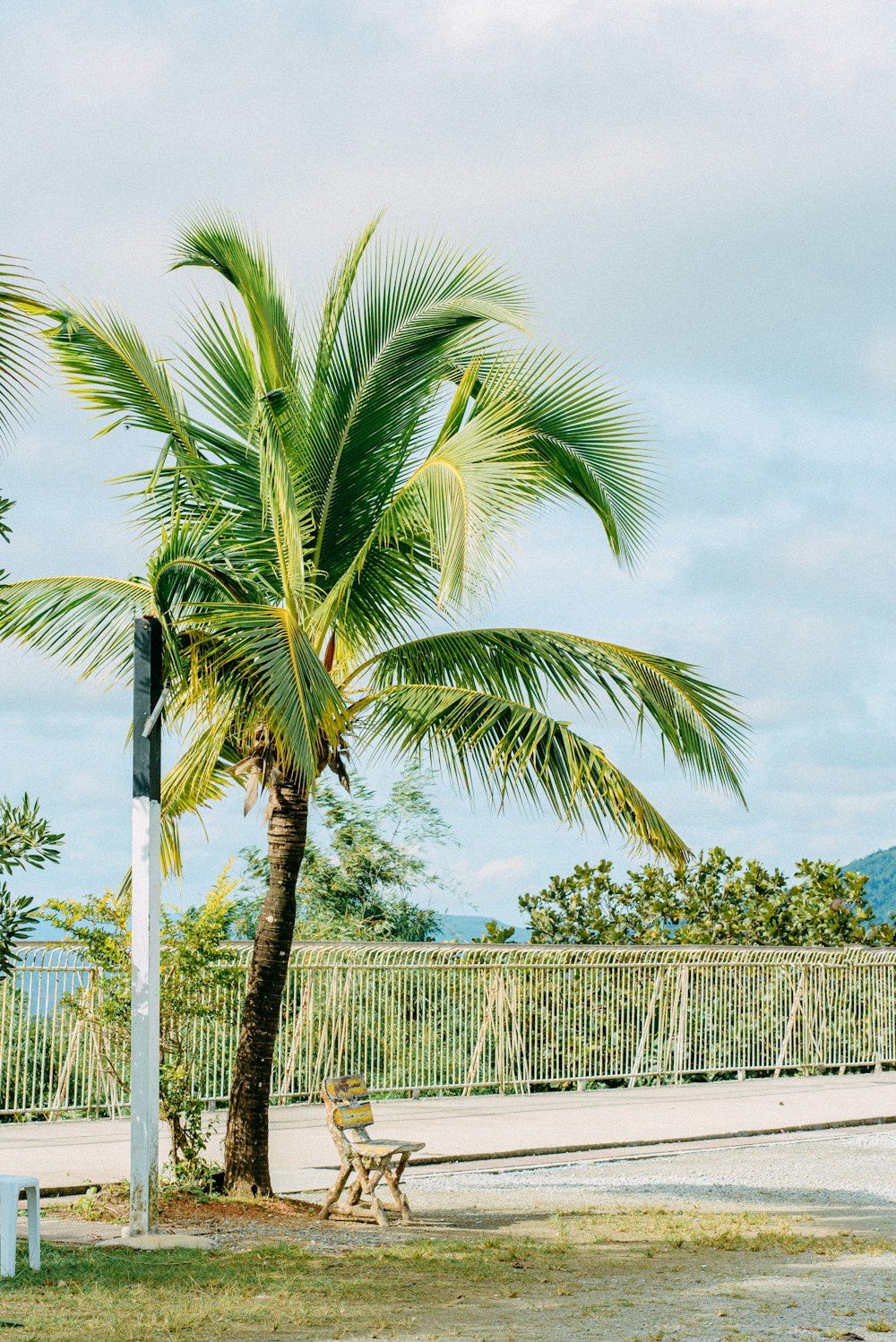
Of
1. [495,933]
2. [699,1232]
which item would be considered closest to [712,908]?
[495,933]

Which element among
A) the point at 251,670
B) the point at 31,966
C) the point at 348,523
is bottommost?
the point at 31,966

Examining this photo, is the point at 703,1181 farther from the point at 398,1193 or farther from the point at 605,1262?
the point at 605,1262

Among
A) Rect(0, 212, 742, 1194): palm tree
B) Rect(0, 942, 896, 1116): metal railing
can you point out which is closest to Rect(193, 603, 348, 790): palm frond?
Rect(0, 212, 742, 1194): palm tree

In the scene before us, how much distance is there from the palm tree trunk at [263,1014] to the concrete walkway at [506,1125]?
0.78m

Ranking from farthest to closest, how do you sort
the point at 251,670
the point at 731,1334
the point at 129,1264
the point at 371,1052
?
the point at 371,1052 → the point at 251,670 → the point at 129,1264 → the point at 731,1334

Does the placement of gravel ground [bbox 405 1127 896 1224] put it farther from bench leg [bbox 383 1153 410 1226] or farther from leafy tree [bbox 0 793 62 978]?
leafy tree [bbox 0 793 62 978]

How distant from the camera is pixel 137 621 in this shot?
34.7 ft

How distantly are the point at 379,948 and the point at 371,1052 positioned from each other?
130 cm

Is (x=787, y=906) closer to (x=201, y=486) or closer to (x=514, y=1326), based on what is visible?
(x=201, y=486)

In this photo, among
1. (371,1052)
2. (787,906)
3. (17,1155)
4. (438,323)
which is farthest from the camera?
(787,906)

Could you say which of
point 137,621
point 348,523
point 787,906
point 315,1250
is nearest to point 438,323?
point 348,523

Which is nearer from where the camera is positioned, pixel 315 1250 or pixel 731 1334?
pixel 731 1334

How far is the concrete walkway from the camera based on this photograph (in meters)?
13.5

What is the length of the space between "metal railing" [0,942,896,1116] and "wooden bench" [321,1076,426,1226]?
14.2 feet
